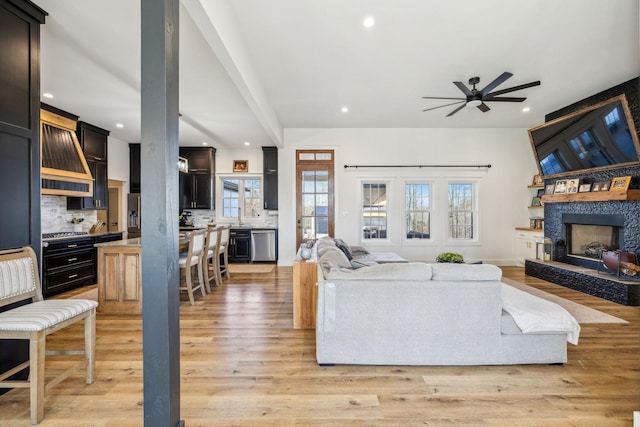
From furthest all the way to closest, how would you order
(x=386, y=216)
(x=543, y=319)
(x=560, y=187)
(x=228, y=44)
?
(x=386, y=216), (x=560, y=187), (x=228, y=44), (x=543, y=319)

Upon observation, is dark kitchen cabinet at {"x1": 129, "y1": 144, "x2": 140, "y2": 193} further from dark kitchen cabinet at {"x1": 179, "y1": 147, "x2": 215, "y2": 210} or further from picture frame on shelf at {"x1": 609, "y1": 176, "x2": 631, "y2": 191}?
picture frame on shelf at {"x1": 609, "y1": 176, "x2": 631, "y2": 191}

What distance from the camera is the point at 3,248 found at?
6.33ft

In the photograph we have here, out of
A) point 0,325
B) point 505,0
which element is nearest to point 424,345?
point 0,325

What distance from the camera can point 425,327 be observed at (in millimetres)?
2305

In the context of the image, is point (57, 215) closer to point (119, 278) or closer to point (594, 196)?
point (119, 278)

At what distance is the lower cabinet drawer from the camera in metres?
4.20

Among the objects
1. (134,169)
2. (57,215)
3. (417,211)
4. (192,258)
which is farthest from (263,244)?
(57,215)

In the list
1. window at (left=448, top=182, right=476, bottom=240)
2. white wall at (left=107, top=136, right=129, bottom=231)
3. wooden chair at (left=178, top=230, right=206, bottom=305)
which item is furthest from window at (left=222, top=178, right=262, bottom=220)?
window at (left=448, top=182, right=476, bottom=240)

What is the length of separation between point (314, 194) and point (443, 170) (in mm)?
2828

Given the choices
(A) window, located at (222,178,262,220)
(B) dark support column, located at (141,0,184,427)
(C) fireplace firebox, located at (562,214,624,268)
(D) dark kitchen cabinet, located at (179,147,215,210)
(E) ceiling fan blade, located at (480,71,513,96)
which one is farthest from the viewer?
(A) window, located at (222,178,262,220)

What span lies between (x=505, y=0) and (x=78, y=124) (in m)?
6.32

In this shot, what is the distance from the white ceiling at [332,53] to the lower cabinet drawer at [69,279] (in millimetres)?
2465

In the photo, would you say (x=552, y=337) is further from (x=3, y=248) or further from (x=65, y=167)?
(x=65, y=167)

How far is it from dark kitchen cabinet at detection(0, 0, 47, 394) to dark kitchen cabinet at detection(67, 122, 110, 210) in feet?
12.0
